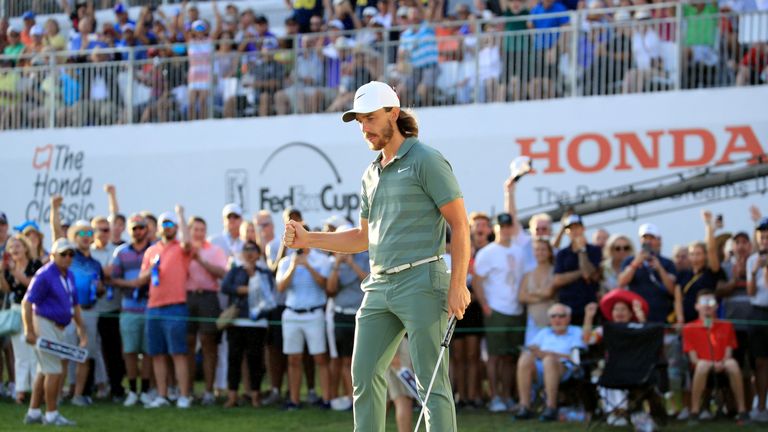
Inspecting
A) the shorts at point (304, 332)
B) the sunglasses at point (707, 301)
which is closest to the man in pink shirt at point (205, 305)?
the shorts at point (304, 332)

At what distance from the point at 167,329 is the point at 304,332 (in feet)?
4.75

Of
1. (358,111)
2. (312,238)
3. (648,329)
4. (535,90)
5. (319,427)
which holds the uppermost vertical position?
(535,90)

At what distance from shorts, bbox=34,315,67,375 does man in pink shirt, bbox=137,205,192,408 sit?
121 cm

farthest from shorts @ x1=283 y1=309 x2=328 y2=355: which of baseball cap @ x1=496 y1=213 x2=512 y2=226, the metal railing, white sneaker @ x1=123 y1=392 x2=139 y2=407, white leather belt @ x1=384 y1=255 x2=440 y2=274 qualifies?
the metal railing

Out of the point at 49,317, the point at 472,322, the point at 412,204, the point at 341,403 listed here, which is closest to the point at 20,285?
the point at 49,317

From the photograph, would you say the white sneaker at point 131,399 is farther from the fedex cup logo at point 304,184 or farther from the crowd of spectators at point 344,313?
the fedex cup logo at point 304,184

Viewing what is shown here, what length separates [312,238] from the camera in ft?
24.8

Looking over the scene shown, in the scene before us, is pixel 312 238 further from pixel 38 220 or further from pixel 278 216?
pixel 38 220

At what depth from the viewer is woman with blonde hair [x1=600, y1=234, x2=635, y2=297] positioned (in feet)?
43.9

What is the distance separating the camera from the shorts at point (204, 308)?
14.2m

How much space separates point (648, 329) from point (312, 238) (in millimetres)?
5044

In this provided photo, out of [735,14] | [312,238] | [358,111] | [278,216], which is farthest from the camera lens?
[278,216]

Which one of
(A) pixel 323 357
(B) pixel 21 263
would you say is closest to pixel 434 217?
(A) pixel 323 357

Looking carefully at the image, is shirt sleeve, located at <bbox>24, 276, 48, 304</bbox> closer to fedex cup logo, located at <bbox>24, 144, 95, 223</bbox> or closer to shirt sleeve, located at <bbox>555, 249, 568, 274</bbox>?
shirt sleeve, located at <bbox>555, 249, 568, 274</bbox>
